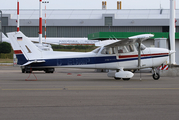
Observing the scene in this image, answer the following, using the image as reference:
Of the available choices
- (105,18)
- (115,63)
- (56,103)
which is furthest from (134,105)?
(105,18)

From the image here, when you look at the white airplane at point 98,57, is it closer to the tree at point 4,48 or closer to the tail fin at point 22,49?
the tail fin at point 22,49

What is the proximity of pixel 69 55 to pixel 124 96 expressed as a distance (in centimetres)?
670

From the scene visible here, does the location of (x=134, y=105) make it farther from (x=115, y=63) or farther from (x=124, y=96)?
(x=115, y=63)

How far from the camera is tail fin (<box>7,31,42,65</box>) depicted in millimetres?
15109

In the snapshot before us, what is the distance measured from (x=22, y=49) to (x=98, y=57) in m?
4.14

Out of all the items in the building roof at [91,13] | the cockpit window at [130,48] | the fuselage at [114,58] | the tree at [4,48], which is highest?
the building roof at [91,13]

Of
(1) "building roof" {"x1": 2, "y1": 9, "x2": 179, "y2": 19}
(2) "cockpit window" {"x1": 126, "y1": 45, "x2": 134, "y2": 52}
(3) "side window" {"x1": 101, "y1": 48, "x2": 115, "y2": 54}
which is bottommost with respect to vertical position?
(3) "side window" {"x1": 101, "y1": 48, "x2": 115, "y2": 54}

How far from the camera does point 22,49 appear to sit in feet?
49.9

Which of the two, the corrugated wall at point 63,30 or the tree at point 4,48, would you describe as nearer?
the tree at point 4,48

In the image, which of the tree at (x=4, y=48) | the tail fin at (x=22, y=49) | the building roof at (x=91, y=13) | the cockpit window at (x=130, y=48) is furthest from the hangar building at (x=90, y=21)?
the tail fin at (x=22, y=49)

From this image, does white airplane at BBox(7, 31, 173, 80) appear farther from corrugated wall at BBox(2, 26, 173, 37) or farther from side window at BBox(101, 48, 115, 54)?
corrugated wall at BBox(2, 26, 173, 37)

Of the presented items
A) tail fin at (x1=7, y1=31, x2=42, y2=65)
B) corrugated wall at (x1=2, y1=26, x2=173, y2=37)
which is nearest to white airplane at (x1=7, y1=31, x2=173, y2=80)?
tail fin at (x1=7, y1=31, x2=42, y2=65)

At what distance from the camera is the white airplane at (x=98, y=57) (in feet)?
49.6

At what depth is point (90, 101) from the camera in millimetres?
8195
